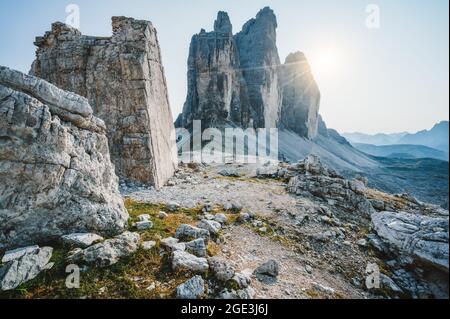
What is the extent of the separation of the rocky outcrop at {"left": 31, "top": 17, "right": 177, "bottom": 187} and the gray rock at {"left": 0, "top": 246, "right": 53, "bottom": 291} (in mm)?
11450

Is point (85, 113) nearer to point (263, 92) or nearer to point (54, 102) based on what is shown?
point (54, 102)

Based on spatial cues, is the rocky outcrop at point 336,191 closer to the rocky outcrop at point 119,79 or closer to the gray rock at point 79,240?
the rocky outcrop at point 119,79

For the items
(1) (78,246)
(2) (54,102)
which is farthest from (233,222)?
(2) (54,102)

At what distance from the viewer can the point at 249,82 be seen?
4358 inches

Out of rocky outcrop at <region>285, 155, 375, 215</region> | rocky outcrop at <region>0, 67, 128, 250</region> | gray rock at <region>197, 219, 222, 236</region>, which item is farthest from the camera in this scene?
rocky outcrop at <region>285, 155, 375, 215</region>

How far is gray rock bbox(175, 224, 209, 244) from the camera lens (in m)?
9.30

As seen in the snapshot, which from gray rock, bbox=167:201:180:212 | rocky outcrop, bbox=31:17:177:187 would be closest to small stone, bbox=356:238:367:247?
gray rock, bbox=167:201:180:212

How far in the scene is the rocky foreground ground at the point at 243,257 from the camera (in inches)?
256

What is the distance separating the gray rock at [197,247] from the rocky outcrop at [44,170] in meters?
3.08

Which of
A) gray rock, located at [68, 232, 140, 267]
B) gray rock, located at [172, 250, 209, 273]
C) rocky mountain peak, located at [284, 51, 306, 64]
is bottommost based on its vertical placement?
gray rock, located at [172, 250, 209, 273]

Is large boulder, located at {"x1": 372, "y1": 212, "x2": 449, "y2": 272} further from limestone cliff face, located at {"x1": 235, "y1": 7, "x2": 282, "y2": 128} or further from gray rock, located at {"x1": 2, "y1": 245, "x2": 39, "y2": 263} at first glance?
limestone cliff face, located at {"x1": 235, "y1": 7, "x2": 282, "y2": 128}

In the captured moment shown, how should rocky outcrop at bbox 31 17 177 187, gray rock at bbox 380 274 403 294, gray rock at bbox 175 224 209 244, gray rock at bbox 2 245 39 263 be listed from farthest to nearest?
rocky outcrop at bbox 31 17 177 187 → gray rock at bbox 175 224 209 244 → gray rock at bbox 380 274 403 294 → gray rock at bbox 2 245 39 263

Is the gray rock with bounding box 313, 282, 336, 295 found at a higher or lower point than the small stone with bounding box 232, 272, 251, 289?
lower

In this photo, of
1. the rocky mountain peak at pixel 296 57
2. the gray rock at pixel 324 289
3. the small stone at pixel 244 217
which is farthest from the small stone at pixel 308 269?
the rocky mountain peak at pixel 296 57
